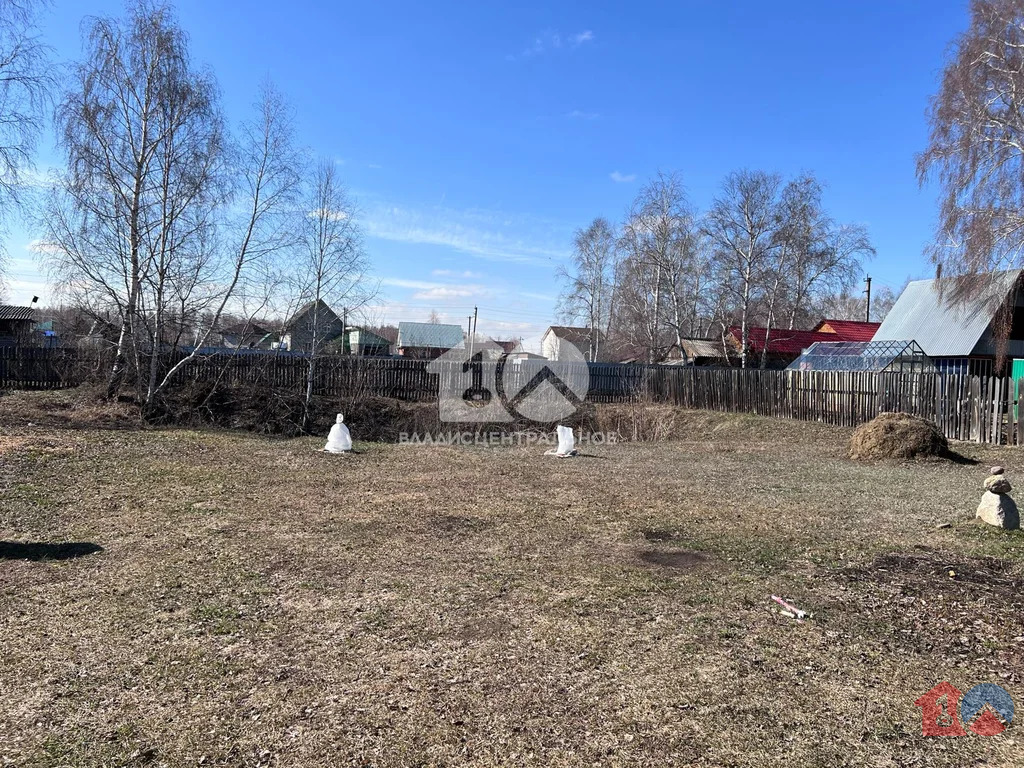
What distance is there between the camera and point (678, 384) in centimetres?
2023

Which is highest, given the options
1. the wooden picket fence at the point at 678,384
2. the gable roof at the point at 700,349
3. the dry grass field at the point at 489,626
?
the gable roof at the point at 700,349

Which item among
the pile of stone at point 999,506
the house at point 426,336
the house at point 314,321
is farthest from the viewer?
the house at point 426,336

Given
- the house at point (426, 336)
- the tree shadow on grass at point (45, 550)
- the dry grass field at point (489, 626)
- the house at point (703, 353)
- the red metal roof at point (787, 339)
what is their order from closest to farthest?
the dry grass field at point (489, 626), the tree shadow on grass at point (45, 550), the house at point (703, 353), the red metal roof at point (787, 339), the house at point (426, 336)

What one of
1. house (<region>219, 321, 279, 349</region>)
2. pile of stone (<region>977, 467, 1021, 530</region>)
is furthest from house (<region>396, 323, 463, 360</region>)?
pile of stone (<region>977, 467, 1021, 530</region>)

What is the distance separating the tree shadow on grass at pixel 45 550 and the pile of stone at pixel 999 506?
7239 millimetres

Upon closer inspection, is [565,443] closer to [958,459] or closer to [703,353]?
[958,459]

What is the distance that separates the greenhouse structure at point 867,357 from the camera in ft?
57.4

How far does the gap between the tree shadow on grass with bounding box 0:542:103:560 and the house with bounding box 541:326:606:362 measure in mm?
21087

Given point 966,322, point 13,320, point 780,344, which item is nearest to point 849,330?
point 780,344

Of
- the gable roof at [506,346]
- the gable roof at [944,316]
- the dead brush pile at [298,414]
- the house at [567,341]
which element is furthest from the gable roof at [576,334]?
the dead brush pile at [298,414]

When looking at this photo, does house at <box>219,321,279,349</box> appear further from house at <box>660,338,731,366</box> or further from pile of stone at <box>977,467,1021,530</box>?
house at <box>660,338,731,366</box>

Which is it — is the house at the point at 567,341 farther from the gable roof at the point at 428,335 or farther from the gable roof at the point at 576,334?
the gable roof at the point at 428,335

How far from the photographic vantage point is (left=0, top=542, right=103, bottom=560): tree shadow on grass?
4.52 meters

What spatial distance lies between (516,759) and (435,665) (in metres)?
0.79
